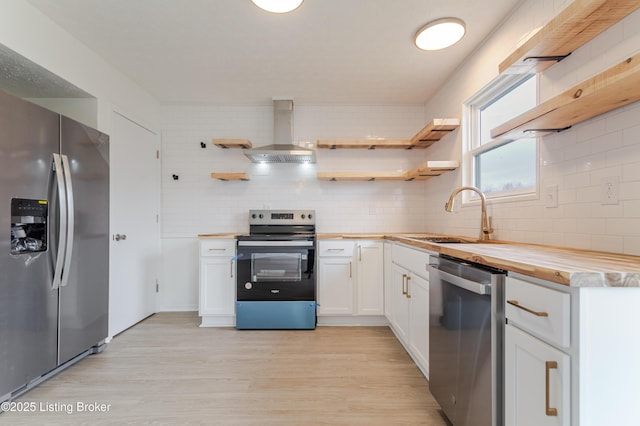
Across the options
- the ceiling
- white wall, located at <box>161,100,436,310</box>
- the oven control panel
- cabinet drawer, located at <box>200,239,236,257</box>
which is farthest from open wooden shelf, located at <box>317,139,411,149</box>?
cabinet drawer, located at <box>200,239,236,257</box>

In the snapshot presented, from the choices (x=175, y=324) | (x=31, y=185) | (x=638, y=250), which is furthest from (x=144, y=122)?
(x=638, y=250)

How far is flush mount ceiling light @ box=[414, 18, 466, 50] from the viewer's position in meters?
2.03

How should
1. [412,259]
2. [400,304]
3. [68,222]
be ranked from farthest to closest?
[400,304] → [412,259] → [68,222]

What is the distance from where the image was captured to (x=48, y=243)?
192 cm

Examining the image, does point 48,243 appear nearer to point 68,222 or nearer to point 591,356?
point 68,222

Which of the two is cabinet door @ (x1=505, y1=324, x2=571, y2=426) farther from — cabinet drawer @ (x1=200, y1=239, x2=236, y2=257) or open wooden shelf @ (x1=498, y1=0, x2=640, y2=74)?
cabinet drawer @ (x1=200, y1=239, x2=236, y2=257)

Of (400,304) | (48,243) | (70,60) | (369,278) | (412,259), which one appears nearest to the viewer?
(48,243)

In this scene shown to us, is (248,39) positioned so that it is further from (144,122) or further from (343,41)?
(144,122)

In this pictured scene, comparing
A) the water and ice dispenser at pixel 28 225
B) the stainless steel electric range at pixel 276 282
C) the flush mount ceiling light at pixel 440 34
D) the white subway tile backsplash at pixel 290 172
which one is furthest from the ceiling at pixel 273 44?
the stainless steel electric range at pixel 276 282

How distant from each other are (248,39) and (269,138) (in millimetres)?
1389

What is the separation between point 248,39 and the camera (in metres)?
2.26

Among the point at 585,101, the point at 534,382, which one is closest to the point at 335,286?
the point at 534,382

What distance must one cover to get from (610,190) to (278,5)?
2029 millimetres

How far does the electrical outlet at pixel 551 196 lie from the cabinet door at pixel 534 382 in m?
0.95
